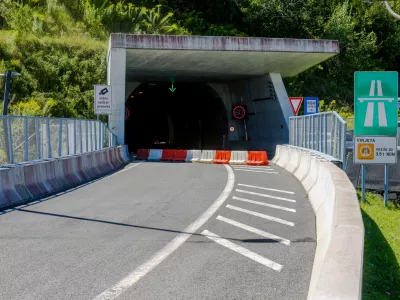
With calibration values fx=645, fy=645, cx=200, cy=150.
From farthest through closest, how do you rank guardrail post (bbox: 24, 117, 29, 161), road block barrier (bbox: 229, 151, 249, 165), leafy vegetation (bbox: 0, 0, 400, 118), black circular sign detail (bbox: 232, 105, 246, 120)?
black circular sign detail (bbox: 232, 105, 246, 120), leafy vegetation (bbox: 0, 0, 400, 118), road block barrier (bbox: 229, 151, 249, 165), guardrail post (bbox: 24, 117, 29, 161)

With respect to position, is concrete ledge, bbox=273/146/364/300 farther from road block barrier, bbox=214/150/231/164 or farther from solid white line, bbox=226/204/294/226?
road block barrier, bbox=214/150/231/164

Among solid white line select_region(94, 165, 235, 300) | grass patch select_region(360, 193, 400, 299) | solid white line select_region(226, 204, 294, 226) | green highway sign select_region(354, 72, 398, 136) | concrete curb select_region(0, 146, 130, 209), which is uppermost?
green highway sign select_region(354, 72, 398, 136)

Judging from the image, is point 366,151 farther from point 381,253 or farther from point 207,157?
point 207,157

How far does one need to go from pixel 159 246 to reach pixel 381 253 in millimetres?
2961

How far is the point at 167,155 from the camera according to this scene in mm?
32094

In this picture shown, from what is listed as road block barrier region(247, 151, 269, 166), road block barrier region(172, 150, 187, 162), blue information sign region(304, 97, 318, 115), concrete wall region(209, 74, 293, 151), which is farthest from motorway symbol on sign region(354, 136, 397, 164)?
concrete wall region(209, 74, 293, 151)

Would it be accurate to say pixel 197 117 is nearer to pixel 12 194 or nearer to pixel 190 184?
pixel 190 184

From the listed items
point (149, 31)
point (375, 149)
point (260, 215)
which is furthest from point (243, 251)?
point (149, 31)

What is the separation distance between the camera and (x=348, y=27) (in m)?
56.4

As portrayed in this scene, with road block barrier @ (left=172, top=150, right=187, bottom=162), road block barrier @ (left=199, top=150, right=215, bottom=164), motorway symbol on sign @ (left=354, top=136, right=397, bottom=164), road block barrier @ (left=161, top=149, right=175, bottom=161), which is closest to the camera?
motorway symbol on sign @ (left=354, top=136, right=397, bottom=164)

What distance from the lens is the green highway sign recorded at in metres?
13.3

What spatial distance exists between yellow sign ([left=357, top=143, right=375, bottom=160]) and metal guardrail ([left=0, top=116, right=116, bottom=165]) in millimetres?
7646

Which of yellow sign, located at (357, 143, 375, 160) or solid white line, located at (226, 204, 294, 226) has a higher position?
yellow sign, located at (357, 143, 375, 160)

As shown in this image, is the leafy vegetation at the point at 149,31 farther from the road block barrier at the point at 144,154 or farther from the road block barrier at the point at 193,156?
the road block barrier at the point at 193,156
